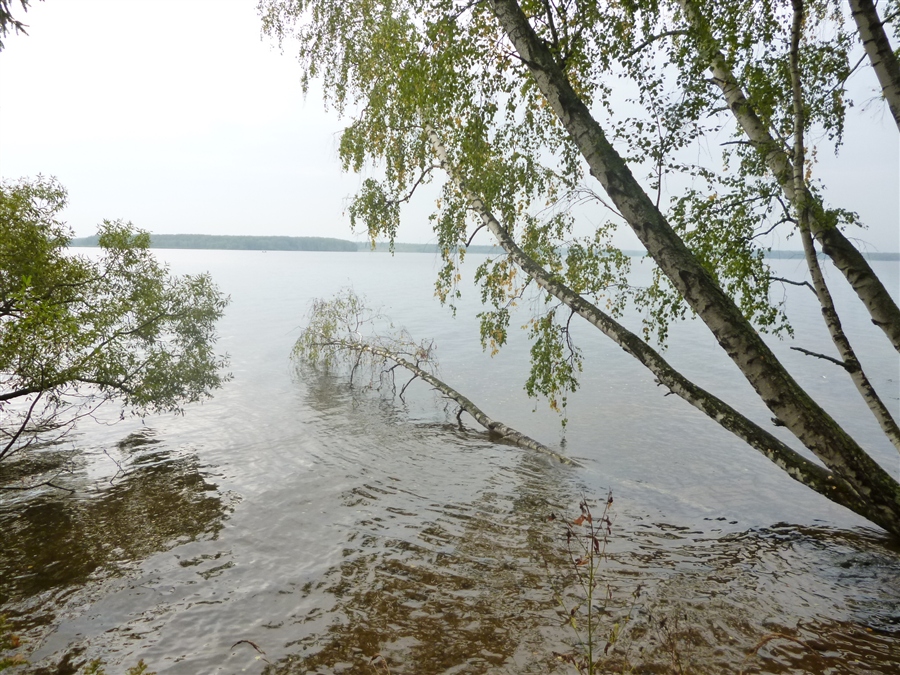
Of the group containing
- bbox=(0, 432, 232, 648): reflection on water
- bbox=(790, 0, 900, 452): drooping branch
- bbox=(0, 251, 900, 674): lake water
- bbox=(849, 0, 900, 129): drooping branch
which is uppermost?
bbox=(849, 0, 900, 129): drooping branch

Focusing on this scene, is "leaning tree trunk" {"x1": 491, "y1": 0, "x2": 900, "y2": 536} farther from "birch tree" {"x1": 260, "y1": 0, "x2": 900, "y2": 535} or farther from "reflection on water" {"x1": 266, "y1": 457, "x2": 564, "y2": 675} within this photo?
"reflection on water" {"x1": 266, "y1": 457, "x2": 564, "y2": 675}

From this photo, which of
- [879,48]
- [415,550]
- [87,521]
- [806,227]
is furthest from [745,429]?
[87,521]

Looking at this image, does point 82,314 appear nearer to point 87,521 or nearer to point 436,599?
point 87,521

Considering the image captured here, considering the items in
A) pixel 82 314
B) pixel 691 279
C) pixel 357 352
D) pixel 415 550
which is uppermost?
pixel 691 279

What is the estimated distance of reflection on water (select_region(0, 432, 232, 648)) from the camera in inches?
313

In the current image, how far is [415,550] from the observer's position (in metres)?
8.91

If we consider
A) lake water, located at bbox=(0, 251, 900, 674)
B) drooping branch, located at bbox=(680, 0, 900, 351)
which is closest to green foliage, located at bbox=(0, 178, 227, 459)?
lake water, located at bbox=(0, 251, 900, 674)

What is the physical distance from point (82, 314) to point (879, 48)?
14.6m

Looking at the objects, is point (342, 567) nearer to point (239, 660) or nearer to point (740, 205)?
point (239, 660)

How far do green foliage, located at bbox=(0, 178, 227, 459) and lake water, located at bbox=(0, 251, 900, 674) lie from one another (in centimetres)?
197

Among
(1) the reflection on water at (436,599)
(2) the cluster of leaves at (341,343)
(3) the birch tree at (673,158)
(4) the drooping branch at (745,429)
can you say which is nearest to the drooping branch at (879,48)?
(3) the birch tree at (673,158)

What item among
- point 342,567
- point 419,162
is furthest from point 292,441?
point 419,162

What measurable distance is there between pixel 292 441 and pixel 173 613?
28.0ft

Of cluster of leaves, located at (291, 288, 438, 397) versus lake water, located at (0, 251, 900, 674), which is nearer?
lake water, located at (0, 251, 900, 674)
